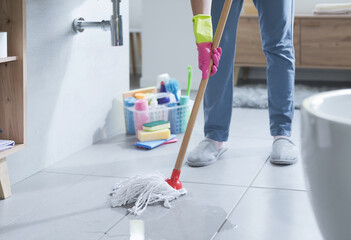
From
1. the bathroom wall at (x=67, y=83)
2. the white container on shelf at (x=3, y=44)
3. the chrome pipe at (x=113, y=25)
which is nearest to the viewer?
the white container on shelf at (x=3, y=44)

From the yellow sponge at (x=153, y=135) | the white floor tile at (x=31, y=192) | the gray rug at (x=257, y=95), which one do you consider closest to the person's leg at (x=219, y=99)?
the yellow sponge at (x=153, y=135)

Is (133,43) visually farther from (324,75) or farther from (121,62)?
(121,62)

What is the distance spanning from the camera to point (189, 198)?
1.55 m

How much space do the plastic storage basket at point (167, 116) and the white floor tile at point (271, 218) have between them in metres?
0.81

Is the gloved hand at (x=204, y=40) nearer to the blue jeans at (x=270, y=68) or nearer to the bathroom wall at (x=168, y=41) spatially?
the blue jeans at (x=270, y=68)

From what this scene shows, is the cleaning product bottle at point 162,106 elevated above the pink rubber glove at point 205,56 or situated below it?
below

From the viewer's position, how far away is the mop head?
1.49m

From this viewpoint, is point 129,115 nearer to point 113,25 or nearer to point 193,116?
point 113,25

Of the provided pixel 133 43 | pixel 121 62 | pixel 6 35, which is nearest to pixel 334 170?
pixel 6 35

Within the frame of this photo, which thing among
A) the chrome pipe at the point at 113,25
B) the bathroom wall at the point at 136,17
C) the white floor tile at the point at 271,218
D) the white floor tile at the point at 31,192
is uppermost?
the bathroom wall at the point at 136,17

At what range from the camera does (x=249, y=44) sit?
3.73 meters

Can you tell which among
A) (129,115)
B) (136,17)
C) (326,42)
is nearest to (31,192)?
(129,115)

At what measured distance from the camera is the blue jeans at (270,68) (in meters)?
1.91

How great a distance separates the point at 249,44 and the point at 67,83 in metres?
2.00
